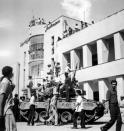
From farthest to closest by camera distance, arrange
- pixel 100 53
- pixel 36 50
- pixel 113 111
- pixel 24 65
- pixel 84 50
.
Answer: pixel 24 65 < pixel 36 50 < pixel 84 50 < pixel 100 53 < pixel 113 111

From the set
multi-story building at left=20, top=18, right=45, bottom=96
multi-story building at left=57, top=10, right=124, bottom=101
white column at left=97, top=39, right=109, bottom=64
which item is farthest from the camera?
multi-story building at left=20, top=18, right=45, bottom=96

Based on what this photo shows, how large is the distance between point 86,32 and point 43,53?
11.9 metres

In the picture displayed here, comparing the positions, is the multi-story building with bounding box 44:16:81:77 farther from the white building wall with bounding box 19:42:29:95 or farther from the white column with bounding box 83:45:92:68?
the white building wall with bounding box 19:42:29:95

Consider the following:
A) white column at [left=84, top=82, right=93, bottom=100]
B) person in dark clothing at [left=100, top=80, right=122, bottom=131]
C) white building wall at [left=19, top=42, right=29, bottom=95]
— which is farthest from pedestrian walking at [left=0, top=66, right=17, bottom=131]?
white building wall at [left=19, top=42, right=29, bottom=95]

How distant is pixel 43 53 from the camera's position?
1516 inches

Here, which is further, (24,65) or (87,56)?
(24,65)

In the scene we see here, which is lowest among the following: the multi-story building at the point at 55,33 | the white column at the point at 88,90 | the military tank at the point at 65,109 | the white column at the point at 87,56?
the military tank at the point at 65,109

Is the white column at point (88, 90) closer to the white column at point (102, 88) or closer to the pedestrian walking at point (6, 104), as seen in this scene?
the white column at point (102, 88)

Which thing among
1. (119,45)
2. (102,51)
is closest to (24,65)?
(102,51)

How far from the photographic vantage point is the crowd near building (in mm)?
24266

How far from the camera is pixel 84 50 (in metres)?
28.6

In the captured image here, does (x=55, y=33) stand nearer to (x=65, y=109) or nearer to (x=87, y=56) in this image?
(x=87, y=56)

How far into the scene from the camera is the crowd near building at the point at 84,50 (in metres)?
24.3

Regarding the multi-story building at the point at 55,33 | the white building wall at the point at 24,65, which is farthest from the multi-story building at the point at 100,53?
the white building wall at the point at 24,65
